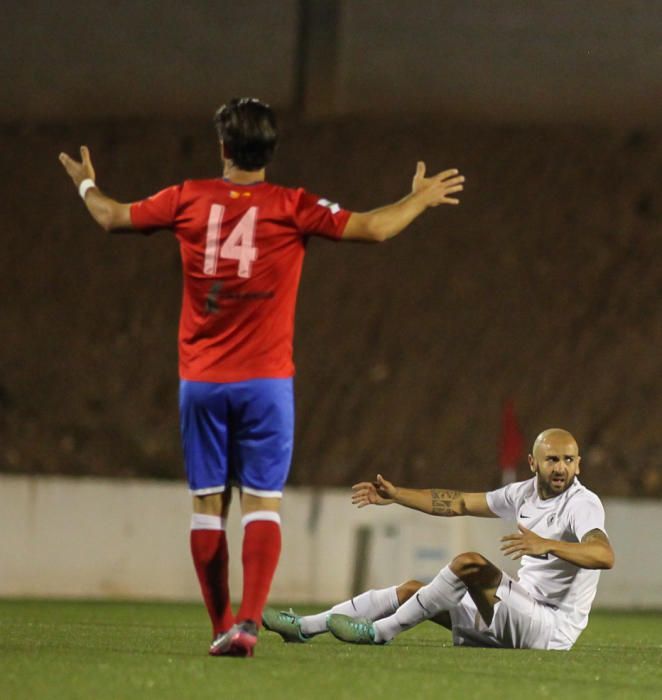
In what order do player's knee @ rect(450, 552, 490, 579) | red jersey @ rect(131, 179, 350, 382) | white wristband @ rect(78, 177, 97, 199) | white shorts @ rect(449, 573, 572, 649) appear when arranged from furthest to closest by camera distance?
white shorts @ rect(449, 573, 572, 649)
player's knee @ rect(450, 552, 490, 579)
white wristband @ rect(78, 177, 97, 199)
red jersey @ rect(131, 179, 350, 382)

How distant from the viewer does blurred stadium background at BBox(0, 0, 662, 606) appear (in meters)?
23.9

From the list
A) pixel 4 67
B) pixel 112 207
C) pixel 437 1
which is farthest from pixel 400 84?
pixel 112 207

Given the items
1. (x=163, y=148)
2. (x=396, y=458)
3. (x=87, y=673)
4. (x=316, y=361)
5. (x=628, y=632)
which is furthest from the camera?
(x=163, y=148)

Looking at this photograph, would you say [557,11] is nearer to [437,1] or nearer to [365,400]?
[437,1]

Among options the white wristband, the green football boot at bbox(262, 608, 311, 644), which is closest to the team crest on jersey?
the white wristband

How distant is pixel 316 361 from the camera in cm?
2506

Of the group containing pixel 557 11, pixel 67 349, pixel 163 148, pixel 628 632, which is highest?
pixel 557 11

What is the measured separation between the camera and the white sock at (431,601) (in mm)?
7316

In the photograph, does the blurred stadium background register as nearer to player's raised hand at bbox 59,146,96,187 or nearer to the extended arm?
the extended arm

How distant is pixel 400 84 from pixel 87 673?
21391 millimetres

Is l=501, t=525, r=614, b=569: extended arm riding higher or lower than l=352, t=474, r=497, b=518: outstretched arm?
lower

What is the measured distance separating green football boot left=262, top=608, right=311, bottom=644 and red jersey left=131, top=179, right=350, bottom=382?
1.75 meters

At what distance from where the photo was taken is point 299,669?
19.3 ft

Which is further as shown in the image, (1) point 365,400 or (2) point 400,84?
(2) point 400,84
